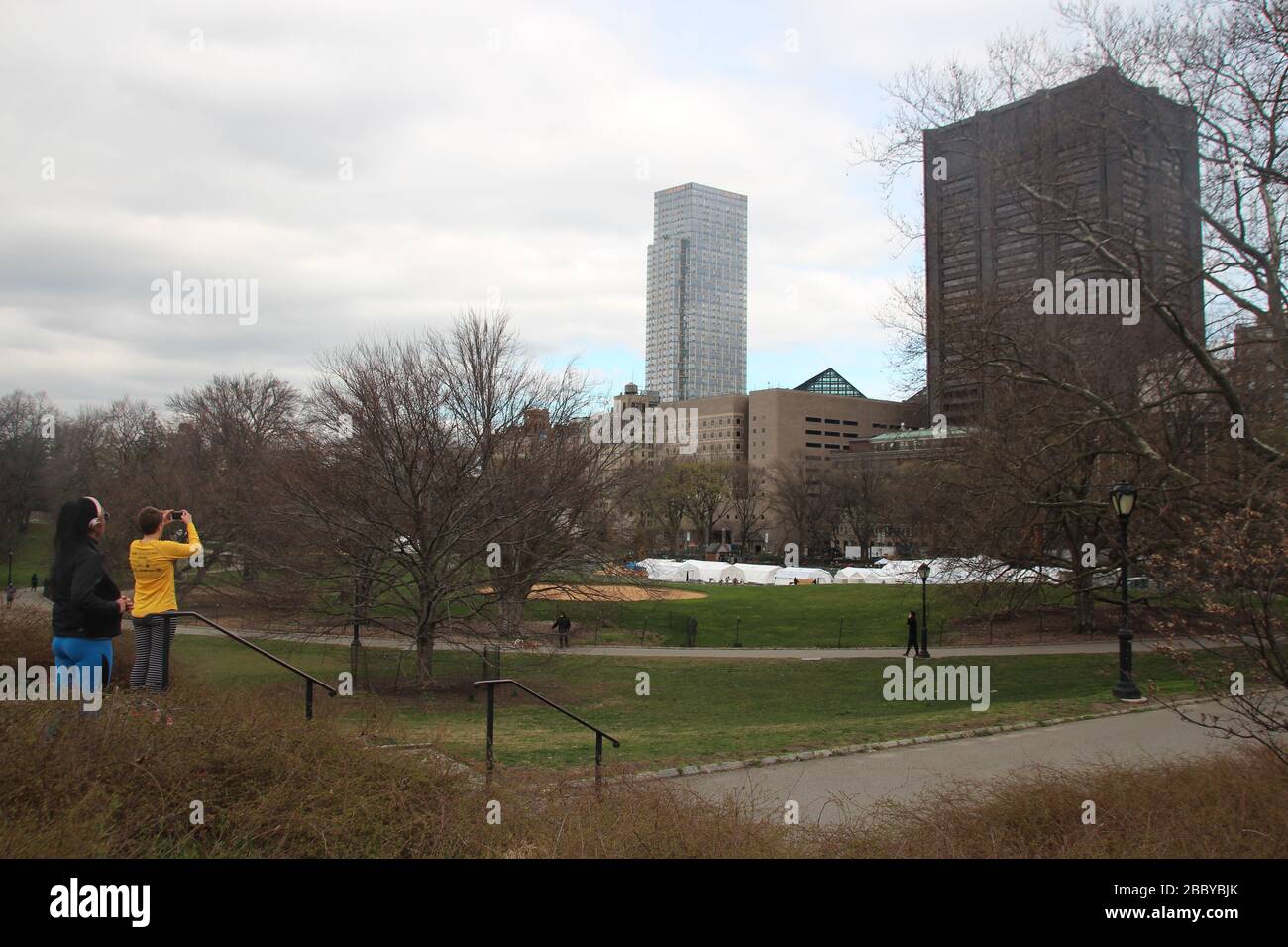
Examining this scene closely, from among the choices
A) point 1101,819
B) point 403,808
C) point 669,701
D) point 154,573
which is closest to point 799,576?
point 669,701

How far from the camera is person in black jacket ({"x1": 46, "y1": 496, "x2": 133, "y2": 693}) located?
6.25 meters

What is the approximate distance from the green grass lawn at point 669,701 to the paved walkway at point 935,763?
0.86m

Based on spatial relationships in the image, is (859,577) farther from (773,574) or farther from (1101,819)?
(1101,819)

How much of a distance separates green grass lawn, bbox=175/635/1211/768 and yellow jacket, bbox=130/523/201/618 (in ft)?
5.62

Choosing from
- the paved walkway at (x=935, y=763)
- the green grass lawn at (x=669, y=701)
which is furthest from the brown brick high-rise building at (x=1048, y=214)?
the paved walkway at (x=935, y=763)

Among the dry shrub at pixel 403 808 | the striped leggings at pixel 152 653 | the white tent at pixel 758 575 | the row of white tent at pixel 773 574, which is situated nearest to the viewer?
the dry shrub at pixel 403 808

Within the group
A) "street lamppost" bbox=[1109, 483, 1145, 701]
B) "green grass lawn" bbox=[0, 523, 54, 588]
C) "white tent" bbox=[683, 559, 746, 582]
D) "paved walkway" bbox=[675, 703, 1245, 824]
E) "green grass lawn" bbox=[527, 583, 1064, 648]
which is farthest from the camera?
"white tent" bbox=[683, 559, 746, 582]

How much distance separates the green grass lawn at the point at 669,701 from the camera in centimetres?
1129

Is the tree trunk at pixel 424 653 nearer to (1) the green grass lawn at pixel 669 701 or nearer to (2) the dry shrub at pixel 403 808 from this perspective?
(1) the green grass lawn at pixel 669 701

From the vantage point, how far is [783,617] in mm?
43031

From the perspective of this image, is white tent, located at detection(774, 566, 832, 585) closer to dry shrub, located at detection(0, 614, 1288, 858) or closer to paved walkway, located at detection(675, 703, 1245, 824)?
paved walkway, located at detection(675, 703, 1245, 824)

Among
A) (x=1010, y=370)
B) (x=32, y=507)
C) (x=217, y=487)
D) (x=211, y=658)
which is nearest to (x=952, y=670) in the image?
(x=1010, y=370)

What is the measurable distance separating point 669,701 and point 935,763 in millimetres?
11473

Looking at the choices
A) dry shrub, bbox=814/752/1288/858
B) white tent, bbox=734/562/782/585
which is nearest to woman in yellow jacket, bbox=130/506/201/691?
dry shrub, bbox=814/752/1288/858
